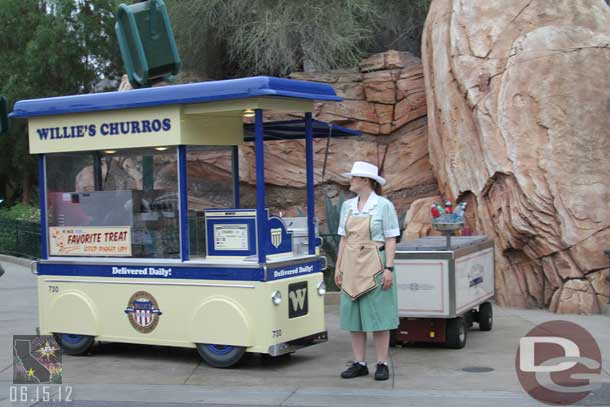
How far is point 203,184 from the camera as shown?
31.7 feet

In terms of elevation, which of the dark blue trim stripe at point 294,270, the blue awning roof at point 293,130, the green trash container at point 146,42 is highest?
the green trash container at point 146,42

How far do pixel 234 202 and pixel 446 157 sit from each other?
4.27 meters

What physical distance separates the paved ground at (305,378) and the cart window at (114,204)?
117cm

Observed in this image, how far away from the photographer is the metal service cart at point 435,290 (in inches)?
343

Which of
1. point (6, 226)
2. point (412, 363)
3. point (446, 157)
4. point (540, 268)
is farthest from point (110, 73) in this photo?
point (412, 363)

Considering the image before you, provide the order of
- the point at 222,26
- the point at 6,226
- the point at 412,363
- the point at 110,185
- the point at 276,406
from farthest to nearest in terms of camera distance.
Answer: the point at 6,226
the point at 222,26
the point at 110,185
the point at 412,363
the point at 276,406

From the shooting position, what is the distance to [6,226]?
67.9 feet

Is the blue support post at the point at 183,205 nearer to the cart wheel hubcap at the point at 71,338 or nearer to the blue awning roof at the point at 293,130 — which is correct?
the blue awning roof at the point at 293,130

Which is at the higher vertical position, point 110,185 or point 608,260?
point 110,185

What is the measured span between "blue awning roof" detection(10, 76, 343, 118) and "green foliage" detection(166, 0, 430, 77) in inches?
275

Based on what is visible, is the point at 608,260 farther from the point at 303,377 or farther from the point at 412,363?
the point at 303,377

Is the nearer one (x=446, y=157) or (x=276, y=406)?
(x=276, y=406)
